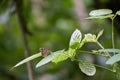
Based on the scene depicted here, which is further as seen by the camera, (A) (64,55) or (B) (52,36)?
(B) (52,36)

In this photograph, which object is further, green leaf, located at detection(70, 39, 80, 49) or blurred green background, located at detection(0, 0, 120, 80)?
blurred green background, located at detection(0, 0, 120, 80)

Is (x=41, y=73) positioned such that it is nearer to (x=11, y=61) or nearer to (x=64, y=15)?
(x=11, y=61)

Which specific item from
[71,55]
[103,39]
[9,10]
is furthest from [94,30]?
[71,55]

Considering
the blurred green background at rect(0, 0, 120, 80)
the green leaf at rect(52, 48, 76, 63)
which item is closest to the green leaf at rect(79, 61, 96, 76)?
the green leaf at rect(52, 48, 76, 63)

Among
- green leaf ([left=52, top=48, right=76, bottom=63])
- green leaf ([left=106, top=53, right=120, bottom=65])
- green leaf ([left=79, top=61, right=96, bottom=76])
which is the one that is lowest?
green leaf ([left=79, top=61, right=96, bottom=76])

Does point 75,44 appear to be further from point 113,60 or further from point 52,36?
point 52,36

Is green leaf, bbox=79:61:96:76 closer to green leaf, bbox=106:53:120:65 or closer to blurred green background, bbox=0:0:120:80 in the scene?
green leaf, bbox=106:53:120:65

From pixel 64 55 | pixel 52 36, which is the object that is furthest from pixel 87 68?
pixel 52 36

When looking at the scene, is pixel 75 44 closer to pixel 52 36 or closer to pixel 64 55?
pixel 64 55
